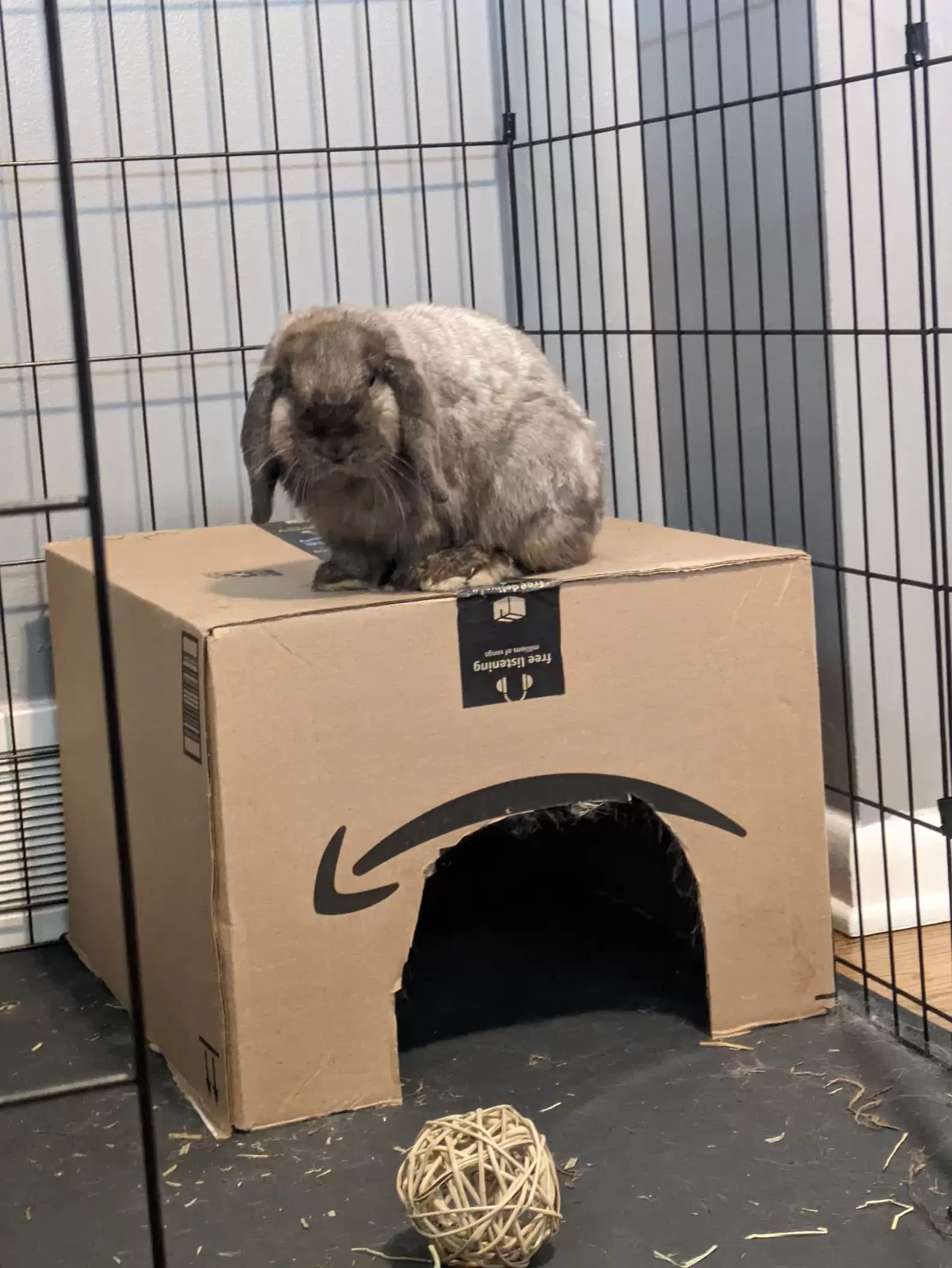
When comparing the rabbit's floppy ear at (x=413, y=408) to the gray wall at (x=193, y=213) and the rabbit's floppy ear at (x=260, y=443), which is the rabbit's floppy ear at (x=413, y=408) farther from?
the gray wall at (x=193, y=213)

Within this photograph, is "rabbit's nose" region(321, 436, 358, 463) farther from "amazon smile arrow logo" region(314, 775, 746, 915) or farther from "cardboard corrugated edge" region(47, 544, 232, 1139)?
"amazon smile arrow logo" region(314, 775, 746, 915)

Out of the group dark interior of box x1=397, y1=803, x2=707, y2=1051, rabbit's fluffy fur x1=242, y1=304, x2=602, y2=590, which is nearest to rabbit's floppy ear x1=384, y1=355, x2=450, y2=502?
rabbit's fluffy fur x1=242, y1=304, x2=602, y2=590

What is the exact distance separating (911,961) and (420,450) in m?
1.23

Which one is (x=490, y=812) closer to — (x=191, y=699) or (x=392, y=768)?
(x=392, y=768)

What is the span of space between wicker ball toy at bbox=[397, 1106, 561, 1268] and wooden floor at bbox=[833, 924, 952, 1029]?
0.87 meters

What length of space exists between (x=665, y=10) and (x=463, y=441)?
3.69 ft

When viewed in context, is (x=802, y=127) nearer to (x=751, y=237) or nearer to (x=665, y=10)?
(x=751, y=237)

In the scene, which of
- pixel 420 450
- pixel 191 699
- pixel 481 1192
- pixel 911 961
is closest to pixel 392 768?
pixel 191 699

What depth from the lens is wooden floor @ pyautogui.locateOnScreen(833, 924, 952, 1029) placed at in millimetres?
2414

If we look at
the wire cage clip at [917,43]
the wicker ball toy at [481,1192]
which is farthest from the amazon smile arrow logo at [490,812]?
the wire cage clip at [917,43]

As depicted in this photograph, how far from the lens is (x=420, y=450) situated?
6.89 feet

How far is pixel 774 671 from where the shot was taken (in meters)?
2.26

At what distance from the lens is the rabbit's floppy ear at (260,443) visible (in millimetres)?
2139

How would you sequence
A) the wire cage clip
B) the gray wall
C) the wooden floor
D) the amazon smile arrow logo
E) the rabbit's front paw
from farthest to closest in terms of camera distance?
the gray wall < the wooden floor < the rabbit's front paw < the amazon smile arrow logo < the wire cage clip
